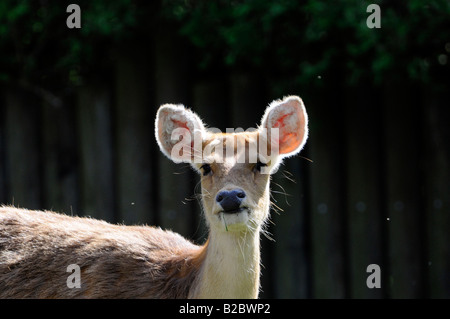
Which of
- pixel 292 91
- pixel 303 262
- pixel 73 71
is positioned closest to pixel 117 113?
pixel 73 71

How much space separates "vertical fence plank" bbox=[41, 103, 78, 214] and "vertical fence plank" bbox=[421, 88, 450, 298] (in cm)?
468

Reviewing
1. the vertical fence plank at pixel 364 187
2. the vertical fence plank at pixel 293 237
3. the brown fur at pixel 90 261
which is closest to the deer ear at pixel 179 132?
the brown fur at pixel 90 261

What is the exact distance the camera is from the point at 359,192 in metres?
9.30

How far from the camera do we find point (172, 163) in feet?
32.8

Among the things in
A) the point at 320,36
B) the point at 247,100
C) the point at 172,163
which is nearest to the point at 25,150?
the point at 172,163

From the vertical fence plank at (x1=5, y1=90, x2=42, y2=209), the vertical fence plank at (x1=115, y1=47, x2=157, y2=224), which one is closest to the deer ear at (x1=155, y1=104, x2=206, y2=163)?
the vertical fence plank at (x1=115, y1=47, x2=157, y2=224)

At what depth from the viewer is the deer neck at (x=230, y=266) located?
5.54 metres

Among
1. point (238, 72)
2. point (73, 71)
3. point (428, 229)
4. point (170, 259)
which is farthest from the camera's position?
point (73, 71)

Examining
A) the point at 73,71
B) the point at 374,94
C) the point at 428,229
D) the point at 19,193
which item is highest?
the point at 73,71

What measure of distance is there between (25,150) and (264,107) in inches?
140

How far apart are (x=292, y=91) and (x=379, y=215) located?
180 cm

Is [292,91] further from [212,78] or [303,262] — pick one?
[303,262]

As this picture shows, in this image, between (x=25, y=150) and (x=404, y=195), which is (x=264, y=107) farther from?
(x=25, y=150)

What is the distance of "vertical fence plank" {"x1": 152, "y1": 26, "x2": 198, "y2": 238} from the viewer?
1000 centimetres
